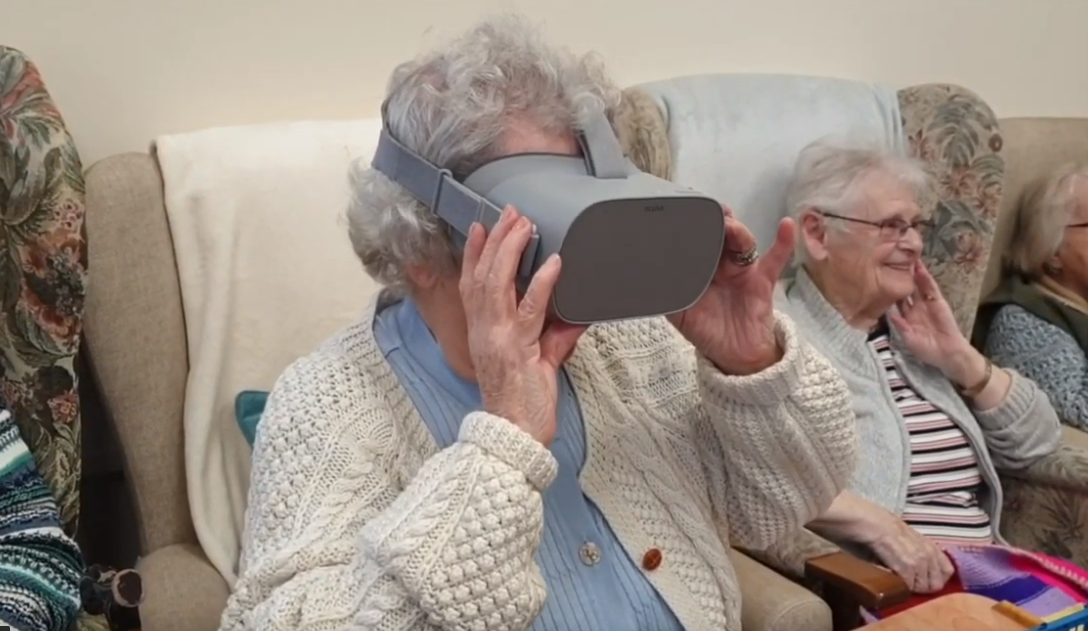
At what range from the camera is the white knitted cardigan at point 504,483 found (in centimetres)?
94

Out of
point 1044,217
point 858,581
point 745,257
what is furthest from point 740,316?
point 1044,217

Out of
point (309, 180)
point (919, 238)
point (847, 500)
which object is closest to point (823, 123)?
point (919, 238)

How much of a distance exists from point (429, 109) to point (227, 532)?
742mm

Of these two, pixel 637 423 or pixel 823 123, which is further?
pixel 823 123

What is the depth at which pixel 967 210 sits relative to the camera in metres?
2.05

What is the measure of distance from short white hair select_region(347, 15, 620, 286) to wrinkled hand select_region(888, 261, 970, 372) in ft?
3.19

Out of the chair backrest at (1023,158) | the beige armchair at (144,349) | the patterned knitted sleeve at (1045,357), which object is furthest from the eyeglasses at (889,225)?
the beige armchair at (144,349)

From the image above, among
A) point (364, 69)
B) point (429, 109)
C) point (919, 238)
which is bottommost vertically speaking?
point (919, 238)

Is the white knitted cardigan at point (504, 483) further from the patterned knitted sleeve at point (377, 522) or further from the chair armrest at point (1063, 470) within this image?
the chair armrest at point (1063, 470)

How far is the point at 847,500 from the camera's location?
1642mm

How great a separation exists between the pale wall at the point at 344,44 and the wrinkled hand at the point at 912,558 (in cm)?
92

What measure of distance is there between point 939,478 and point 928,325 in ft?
0.85

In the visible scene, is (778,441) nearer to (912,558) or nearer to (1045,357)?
(912,558)

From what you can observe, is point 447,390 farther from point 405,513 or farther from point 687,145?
point 687,145
